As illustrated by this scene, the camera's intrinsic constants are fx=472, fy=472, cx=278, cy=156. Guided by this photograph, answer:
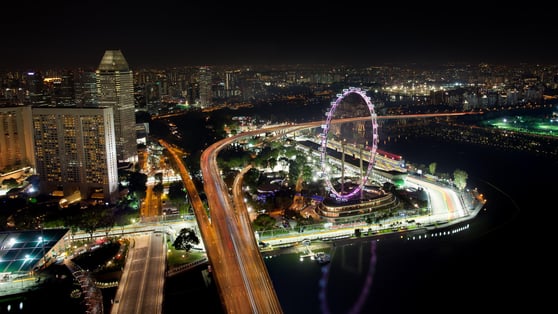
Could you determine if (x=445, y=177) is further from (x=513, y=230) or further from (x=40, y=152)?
(x=40, y=152)

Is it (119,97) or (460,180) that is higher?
(119,97)

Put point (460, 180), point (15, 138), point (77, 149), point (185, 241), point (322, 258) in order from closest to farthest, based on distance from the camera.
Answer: point (322, 258) < point (185, 241) < point (77, 149) < point (460, 180) < point (15, 138)

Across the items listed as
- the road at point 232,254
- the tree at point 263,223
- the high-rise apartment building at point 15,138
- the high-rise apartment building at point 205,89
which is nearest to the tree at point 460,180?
the tree at point 263,223

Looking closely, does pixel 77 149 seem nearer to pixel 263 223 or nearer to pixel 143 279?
pixel 263 223

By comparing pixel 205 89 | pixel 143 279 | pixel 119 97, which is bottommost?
Result: pixel 143 279

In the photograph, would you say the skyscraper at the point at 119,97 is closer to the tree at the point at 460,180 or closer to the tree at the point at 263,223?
the tree at the point at 263,223

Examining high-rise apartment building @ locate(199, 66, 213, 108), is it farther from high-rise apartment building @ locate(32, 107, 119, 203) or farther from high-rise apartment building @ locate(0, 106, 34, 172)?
high-rise apartment building @ locate(32, 107, 119, 203)

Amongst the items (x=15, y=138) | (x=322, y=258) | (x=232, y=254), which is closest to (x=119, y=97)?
(x=15, y=138)
